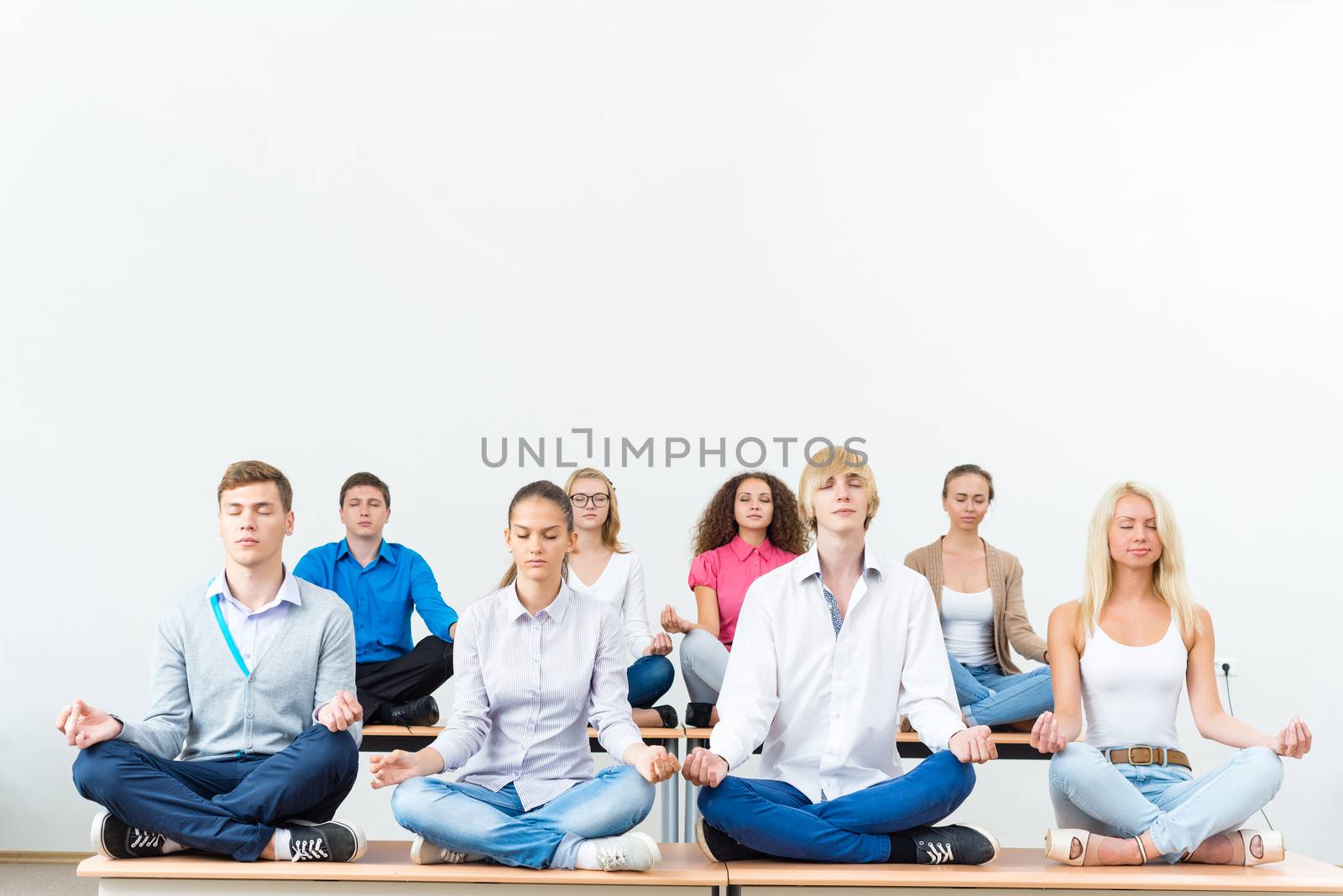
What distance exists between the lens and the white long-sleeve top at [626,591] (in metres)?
3.96

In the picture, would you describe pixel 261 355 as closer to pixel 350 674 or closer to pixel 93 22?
pixel 93 22

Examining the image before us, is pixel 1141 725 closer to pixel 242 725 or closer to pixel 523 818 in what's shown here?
pixel 523 818

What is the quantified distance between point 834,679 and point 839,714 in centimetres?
8

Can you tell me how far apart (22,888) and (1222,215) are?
521cm

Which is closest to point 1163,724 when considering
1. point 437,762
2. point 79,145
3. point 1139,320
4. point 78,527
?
point 437,762

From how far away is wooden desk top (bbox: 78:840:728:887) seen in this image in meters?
2.23

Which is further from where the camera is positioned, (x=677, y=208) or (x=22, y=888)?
(x=677, y=208)

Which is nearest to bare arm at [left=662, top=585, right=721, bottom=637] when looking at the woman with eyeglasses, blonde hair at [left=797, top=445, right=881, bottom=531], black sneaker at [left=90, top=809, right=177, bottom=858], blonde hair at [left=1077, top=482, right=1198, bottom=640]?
the woman with eyeglasses

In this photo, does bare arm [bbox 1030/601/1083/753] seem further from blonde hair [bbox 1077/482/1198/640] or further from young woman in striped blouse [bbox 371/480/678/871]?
young woman in striped blouse [bbox 371/480/678/871]

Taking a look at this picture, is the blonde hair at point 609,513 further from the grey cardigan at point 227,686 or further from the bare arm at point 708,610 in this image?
the grey cardigan at point 227,686

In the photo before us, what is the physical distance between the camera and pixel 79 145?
4.98 m

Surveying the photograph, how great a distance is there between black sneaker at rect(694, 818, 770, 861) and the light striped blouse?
0.24 metres

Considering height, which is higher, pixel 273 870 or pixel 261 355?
pixel 261 355

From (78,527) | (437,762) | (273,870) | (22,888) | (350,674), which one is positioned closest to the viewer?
(273,870)
